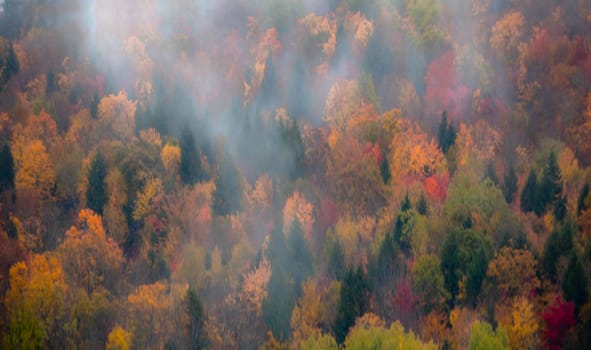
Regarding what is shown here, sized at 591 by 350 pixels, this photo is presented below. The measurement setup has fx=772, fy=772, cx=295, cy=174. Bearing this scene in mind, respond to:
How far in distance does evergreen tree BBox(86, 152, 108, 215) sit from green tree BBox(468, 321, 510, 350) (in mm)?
43342

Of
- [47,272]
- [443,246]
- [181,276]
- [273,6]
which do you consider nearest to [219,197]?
[181,276]

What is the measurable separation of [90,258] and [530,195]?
132 feet

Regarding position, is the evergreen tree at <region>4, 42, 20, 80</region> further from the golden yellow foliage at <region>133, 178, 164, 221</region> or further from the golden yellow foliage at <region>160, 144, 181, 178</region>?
the golden yellow foliage at <region>133, 178, 164, 221</region>

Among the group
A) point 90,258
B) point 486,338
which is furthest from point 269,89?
point 486,338

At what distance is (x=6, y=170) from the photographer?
86.4 meters

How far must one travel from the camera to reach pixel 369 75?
10425cm

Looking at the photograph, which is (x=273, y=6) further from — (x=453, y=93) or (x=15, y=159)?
(x=15, y=159)

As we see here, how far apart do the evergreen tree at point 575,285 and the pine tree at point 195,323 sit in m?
27.1

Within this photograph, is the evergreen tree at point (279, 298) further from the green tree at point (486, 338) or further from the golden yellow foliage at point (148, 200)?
the golden yellow foliage at point (148, 200)

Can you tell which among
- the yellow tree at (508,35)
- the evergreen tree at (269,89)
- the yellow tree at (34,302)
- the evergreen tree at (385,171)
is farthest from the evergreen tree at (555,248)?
the evergreen tree at (269,89)

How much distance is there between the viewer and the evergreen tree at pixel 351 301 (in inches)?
2237

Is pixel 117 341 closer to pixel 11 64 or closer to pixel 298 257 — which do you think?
pixel 298 257

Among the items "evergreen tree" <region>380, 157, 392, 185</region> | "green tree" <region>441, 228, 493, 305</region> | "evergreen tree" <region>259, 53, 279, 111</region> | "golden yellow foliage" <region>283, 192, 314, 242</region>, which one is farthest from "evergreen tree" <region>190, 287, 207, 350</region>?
"evergreen tree" <region>259, 53, 279, 111</region>

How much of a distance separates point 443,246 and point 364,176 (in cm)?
2208
